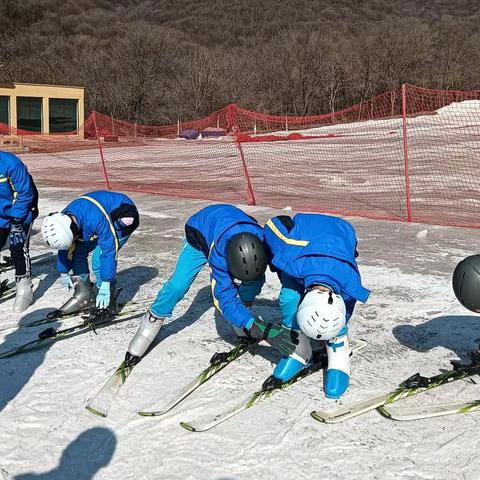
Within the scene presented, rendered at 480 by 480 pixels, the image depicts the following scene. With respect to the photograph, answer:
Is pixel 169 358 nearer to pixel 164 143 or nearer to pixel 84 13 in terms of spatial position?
pixel 164 143

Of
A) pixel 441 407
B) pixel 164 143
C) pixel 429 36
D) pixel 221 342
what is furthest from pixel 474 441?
pixel 429 36

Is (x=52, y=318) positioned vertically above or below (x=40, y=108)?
below

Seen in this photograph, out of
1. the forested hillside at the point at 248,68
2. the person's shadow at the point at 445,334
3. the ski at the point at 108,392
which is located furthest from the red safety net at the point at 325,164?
the forested hillside at the point at 248,68

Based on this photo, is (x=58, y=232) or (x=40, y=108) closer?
(x=58, y=232)

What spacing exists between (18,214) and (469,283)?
13.2ft

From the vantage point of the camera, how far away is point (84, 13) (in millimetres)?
103188

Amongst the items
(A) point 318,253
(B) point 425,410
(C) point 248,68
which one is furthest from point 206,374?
(C) point 248,68

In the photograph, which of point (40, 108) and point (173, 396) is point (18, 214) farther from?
point (40, 108)

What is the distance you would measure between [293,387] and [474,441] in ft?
3.82

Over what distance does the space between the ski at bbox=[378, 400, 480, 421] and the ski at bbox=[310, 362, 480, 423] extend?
76 millimetres

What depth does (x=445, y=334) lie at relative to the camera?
494 cm

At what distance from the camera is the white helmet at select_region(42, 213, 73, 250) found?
15.4 ft

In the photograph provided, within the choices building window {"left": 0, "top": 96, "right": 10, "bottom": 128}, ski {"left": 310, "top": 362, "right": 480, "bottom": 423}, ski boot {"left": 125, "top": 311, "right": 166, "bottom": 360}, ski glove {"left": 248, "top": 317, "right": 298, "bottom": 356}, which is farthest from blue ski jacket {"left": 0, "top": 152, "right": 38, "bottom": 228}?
building window {"left": 0, "top": 96, "right": 10, "bottom": 128}

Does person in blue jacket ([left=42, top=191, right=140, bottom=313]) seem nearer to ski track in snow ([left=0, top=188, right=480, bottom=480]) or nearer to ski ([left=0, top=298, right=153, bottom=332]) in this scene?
ski ([left=0, top=298, right=153, bottom=332])
